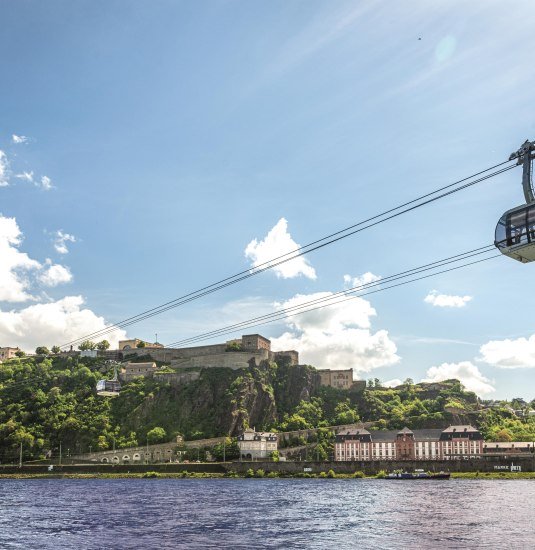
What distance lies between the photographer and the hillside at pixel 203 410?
148250 mm

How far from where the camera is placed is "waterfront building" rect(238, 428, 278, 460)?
451ft

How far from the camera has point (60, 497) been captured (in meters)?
79.1

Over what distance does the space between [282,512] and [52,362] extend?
505ft

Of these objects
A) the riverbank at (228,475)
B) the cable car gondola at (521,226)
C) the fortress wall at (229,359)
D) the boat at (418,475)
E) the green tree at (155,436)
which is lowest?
the riverbank at (228,475)

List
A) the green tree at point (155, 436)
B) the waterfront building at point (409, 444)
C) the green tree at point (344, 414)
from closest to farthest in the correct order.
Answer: the waterfront building at point (409, 444) < the green tree at point (155, 436) < the green tree at point (344, 414)

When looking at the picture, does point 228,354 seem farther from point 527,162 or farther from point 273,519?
point 527,162

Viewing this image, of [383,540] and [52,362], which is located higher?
[52,362]

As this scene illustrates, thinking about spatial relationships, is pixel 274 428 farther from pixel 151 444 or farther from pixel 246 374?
pixel 151 444

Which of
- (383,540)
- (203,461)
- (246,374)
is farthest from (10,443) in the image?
(383,540)

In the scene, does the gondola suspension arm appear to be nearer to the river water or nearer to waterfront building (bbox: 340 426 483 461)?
the river water

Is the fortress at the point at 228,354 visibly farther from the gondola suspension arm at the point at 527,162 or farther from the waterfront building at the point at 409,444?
the gondola suspension arm at the point at 527,162

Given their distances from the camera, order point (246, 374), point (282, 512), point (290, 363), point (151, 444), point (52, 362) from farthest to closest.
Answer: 1. point (52, 362)
2. point (290, 363)
3. point (246, 374)
4. point (151, 444)
5. point (282, 512)

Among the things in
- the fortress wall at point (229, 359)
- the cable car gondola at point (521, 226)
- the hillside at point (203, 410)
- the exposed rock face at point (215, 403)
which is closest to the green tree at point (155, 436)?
the hillside at point (203, 410)

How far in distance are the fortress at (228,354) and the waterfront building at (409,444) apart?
35.2 meters
